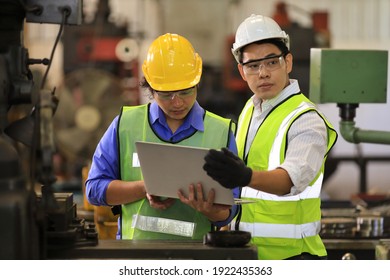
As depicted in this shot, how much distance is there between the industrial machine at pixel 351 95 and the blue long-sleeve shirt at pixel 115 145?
43.5 inches

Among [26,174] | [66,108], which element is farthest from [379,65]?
[66,108]

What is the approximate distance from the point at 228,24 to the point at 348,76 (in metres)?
7.37

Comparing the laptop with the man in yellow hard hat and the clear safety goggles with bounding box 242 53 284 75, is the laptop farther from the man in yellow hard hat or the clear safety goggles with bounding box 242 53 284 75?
the clear safety goggles with bounding box 242 53 284 75

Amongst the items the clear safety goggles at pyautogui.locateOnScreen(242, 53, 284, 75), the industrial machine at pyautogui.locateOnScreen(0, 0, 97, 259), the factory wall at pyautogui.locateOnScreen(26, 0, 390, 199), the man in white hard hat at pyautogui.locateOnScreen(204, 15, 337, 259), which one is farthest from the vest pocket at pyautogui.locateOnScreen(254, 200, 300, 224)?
the factory wall at pyautogui.locateOnScreen(26, 0, 390, 199)

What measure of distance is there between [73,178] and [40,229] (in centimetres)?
667

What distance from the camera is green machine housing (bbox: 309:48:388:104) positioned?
3701mm

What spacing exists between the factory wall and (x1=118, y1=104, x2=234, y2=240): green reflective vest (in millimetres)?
7667

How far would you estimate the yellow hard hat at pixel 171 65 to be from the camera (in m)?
2.64

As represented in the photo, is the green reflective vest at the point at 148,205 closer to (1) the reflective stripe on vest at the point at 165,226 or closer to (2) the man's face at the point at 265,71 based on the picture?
(1) the reflective stripe on vest at the point at 165,226

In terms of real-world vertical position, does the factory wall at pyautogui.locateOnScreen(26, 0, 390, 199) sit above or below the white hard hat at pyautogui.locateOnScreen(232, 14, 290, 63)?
above

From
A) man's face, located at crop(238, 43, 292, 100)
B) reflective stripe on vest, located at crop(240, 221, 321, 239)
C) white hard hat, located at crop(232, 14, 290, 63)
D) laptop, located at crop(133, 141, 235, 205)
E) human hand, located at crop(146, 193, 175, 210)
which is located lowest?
reflective stripe on vest, located at crop(240, 221, 321, 239)

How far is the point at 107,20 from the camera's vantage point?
9.73 metres

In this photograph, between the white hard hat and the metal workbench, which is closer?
the metal workbench

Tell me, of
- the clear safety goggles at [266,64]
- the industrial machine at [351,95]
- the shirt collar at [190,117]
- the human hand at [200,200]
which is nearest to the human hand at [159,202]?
the human hand at [200,200]
